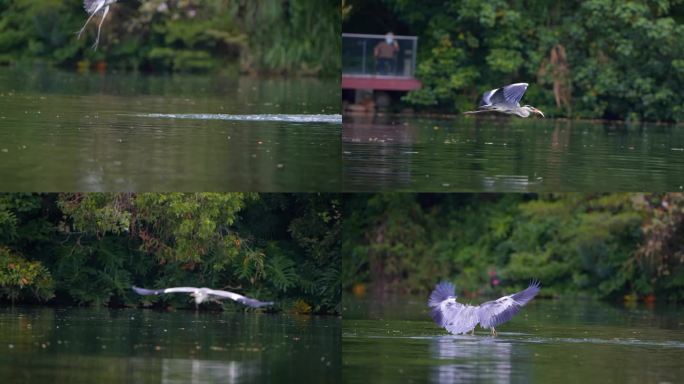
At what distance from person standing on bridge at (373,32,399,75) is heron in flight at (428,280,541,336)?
14341 millimetres

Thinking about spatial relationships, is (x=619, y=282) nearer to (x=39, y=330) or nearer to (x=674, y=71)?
(x=674, y=71)

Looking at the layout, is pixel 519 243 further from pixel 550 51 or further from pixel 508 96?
pixel 508 96

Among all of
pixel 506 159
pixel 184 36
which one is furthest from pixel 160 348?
pixel 184 36

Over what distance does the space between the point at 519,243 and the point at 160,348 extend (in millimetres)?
12663

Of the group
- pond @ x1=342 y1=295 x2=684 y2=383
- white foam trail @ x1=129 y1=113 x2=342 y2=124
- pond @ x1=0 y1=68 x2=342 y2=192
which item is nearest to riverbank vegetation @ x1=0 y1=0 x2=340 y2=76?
A: pond @ x1=0 y1=68 x2=342 y2=192

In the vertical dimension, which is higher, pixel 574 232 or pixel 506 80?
pixel 506 80

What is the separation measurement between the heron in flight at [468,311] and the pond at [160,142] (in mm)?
3797

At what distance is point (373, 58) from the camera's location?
93.9ft

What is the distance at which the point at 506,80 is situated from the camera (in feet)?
99.3

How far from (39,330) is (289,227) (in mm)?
5673

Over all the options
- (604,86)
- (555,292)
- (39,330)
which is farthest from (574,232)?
(39,330)

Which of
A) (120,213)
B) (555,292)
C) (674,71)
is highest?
(674,71)

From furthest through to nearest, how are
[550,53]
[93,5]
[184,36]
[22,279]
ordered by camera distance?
[184,36] < [550,53] < [93,5] < [22,279]

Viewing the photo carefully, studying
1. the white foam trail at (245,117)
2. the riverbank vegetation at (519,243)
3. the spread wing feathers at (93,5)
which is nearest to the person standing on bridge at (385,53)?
the riverbank vegetation at (519,243)
